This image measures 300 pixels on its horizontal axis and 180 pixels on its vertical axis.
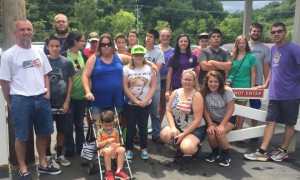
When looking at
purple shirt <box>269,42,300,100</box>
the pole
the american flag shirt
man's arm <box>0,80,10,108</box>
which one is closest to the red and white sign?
purple shirt <box>269,42,300,100</box>

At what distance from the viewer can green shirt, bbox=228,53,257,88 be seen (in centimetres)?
567

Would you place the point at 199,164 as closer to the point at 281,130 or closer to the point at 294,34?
the point at 281,130

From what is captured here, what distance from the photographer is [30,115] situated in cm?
410

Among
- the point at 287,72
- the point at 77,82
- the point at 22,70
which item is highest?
the point at 22,70

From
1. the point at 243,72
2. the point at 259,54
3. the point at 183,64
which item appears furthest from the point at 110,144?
the point at 259,54

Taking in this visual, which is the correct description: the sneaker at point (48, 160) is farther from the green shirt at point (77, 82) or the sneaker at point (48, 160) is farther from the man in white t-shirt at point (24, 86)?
the green shirt at point (77, 82)

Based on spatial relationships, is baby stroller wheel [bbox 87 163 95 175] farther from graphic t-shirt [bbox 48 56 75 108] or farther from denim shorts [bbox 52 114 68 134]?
graphic t-shirt [bbox 48 56 75 108]

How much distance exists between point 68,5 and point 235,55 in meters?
59.7

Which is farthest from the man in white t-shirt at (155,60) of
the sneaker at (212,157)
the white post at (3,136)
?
the white post at (3,136)

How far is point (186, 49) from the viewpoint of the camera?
558cm

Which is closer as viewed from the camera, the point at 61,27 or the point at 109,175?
the point at 109,175

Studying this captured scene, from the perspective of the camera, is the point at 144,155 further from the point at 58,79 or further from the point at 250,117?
the point at 250,117

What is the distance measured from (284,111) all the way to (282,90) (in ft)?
1.12

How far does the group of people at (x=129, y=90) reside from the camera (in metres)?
4.12
